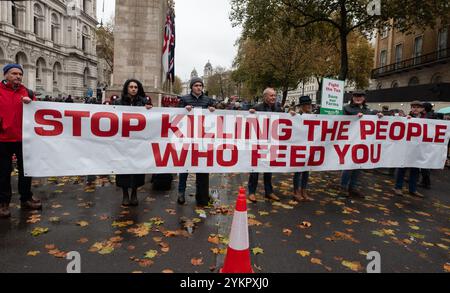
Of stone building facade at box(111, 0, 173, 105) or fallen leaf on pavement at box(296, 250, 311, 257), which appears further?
stone building facade at box(111, 0, 173, 105)

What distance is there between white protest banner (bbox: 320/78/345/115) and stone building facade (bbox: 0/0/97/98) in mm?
41151

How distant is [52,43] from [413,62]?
56.4m

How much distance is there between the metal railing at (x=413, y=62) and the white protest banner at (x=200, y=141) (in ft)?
99.1

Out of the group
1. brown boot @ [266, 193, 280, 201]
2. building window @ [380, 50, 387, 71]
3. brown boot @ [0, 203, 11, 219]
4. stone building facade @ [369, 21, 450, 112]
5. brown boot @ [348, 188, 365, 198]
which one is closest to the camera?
brown boot @ [0, 203, 11, 219]

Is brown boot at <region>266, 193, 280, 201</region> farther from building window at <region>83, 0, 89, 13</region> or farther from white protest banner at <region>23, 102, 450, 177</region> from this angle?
building window at <region>83, 0, 89, 13</region>

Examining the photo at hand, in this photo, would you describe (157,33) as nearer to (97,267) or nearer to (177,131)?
(177,131)

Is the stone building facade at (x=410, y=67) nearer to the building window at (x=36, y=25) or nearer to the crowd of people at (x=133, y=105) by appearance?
the crowd of people at (x=133, y=105)

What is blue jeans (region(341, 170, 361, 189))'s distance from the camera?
6.81 m

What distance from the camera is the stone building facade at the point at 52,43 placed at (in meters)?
47.1

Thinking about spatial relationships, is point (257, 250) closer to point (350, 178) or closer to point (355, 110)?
point (350, 178)

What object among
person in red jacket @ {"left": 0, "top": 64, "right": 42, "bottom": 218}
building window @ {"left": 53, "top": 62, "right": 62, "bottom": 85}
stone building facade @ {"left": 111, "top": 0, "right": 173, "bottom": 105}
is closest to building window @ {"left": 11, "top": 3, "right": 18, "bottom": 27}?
building window @ {"left": 53, "top": 62, "right": 62, "bottom": 85}

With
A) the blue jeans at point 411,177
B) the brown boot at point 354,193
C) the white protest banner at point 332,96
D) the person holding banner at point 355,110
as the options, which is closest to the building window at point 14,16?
the white protest banner at point 332,96

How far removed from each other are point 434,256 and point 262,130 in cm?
303

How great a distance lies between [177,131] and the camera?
532 cm
